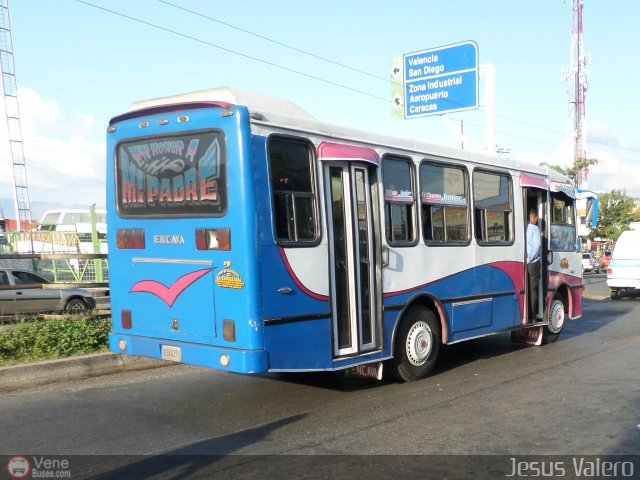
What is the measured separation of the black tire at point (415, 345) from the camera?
8.04 m

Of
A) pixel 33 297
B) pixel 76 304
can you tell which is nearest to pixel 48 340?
pixel 33 297

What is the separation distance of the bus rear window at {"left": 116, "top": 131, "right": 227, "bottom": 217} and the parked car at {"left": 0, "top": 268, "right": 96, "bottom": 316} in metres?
7.79

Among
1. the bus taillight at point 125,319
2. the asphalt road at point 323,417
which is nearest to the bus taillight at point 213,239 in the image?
the bus taillight at point 125,319

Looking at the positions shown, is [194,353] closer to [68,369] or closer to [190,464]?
[190,464]

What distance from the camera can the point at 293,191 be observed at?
6691 mm

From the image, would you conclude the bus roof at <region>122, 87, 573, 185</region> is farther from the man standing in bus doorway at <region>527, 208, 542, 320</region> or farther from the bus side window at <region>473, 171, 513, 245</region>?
the man standing in bus doorway at <region>527, 208, 542, 320</region>

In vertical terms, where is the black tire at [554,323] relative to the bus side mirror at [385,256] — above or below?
below

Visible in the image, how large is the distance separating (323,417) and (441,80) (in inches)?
495

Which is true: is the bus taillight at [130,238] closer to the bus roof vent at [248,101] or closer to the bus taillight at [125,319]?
the bus taillight at [125,319]

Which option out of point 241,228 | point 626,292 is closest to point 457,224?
point 241,228

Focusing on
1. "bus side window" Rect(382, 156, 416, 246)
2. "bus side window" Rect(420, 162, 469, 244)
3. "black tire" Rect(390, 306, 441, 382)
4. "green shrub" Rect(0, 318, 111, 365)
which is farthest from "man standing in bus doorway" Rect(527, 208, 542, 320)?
"green shrub" Rect(0, 318, 111, 365)

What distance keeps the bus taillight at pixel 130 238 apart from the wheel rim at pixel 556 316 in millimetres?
7204

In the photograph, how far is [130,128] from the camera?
23.8 feet

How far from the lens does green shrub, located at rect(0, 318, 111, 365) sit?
859 centimetres
